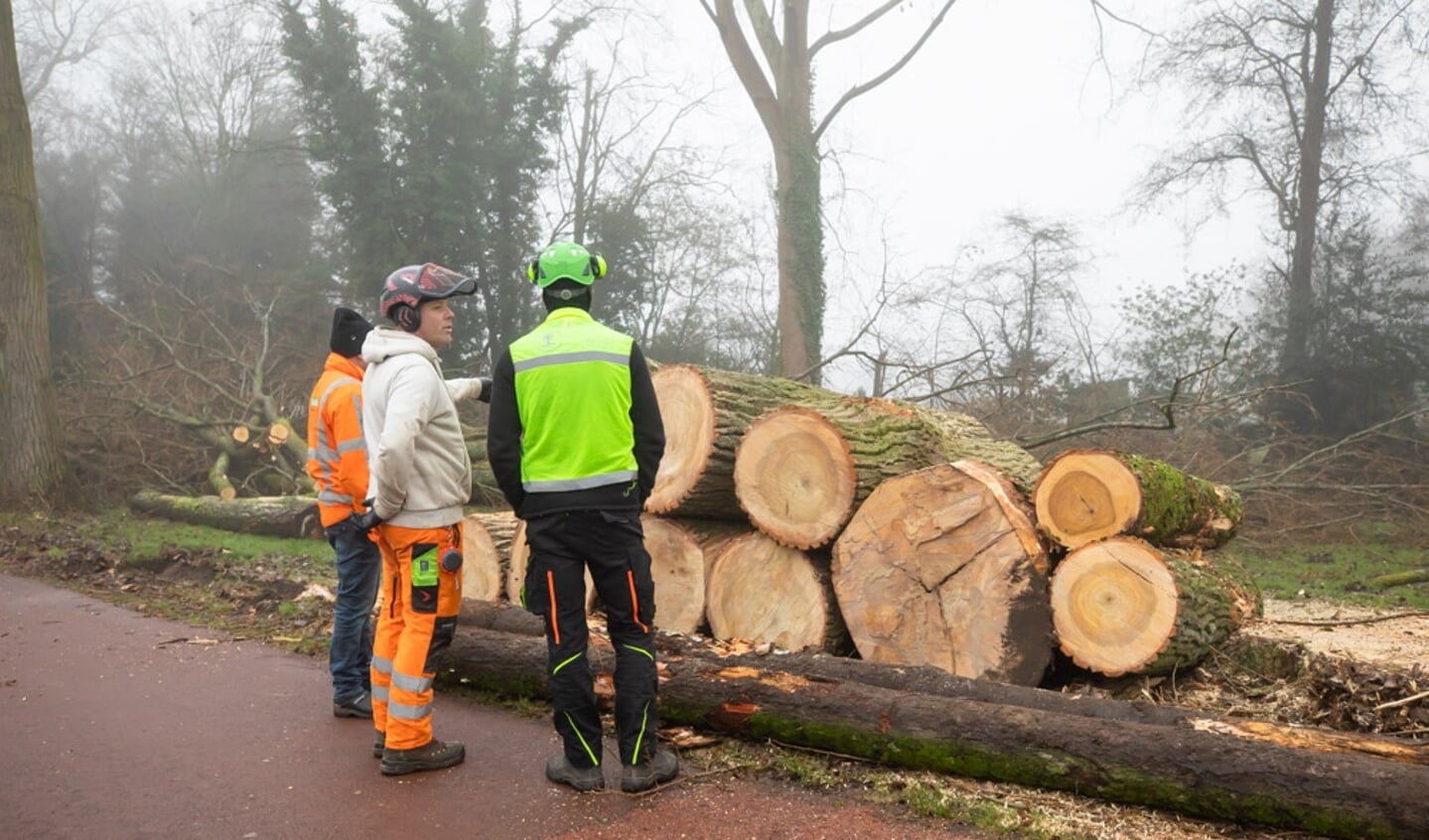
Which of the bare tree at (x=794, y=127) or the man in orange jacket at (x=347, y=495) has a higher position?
the bare tree at (x=794, y=127)

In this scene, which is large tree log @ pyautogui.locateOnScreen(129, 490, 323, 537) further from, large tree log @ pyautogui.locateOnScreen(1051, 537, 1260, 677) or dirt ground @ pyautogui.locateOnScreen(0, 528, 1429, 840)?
large tree log @ pyautogui.locateOnScreen(1051, 537, 1260, 677)

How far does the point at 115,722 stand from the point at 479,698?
1.56 m

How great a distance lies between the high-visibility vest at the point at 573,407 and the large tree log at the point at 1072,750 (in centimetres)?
115

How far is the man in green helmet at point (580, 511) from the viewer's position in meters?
3.73

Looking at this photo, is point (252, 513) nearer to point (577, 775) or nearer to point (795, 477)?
point (795, 477)

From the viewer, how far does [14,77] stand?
13719mm

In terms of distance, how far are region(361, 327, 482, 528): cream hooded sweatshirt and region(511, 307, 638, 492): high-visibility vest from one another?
43 centimetres

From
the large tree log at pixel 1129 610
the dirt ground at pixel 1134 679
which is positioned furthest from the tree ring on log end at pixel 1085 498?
the dirt ground at pixel 1134 679

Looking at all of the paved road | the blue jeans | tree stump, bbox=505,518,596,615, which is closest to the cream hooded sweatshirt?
the blue jeans

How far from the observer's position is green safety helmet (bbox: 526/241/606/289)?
3.88 m

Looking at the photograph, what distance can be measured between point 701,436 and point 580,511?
227cm

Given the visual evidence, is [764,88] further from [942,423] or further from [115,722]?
[115,722]

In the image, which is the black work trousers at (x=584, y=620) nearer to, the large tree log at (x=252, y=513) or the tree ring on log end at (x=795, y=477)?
the tree ring on log end at (x=795, y=477)

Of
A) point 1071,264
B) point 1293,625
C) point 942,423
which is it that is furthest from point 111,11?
point 1293,625
